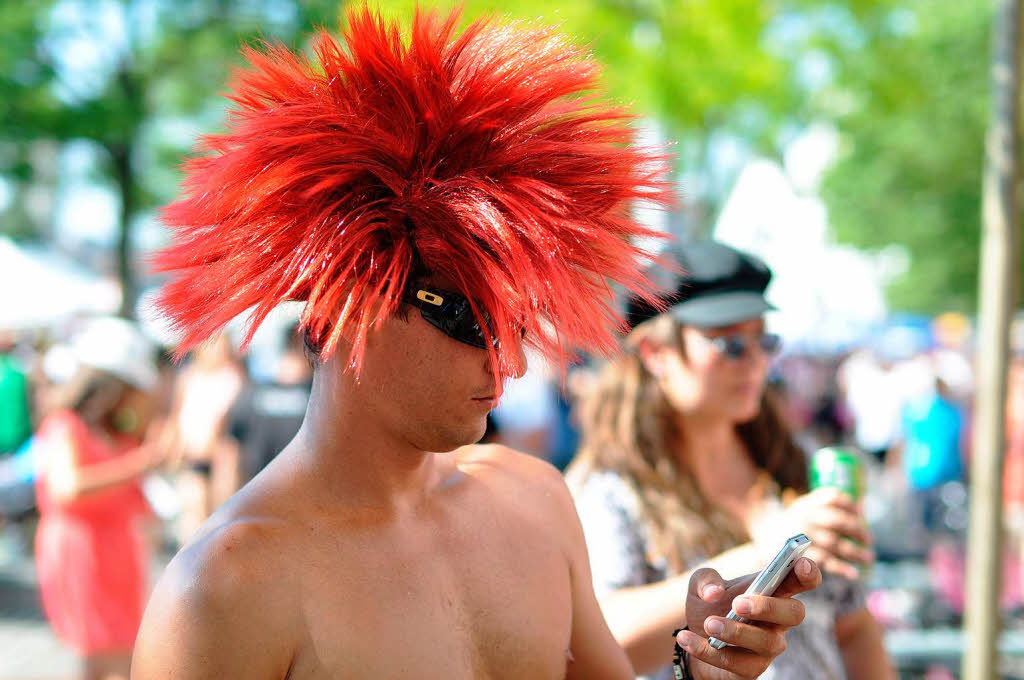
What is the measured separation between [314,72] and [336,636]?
3.10 ft

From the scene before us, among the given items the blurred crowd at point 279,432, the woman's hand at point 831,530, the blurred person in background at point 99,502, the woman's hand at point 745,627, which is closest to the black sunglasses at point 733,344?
the blurred crowd at point 279,432

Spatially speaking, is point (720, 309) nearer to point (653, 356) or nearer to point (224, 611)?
point (653, 356)

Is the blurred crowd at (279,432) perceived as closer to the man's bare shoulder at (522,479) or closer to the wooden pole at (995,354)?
the man's bare shoulder at (522,479)

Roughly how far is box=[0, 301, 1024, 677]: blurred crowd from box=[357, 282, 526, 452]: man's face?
0.23 metres

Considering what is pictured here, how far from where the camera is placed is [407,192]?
5.66 ft

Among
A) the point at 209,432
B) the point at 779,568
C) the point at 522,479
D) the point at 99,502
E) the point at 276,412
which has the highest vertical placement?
the point at 779,568

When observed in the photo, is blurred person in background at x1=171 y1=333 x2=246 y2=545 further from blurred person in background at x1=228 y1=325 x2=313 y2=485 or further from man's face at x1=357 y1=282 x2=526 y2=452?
man's face at x1=357 y1=282 x2=526 y2=452

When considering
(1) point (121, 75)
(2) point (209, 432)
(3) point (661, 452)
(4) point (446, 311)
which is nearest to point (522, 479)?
(4) point (446, 311)

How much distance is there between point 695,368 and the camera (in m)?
2.84

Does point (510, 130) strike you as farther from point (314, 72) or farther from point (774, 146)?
point (774, 146)

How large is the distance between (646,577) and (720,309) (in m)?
0.72

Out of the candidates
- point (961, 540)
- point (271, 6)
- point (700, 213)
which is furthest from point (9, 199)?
point (961, 540)

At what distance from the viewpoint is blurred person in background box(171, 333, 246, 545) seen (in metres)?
6.36

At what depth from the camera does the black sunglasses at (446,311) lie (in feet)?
5.53
